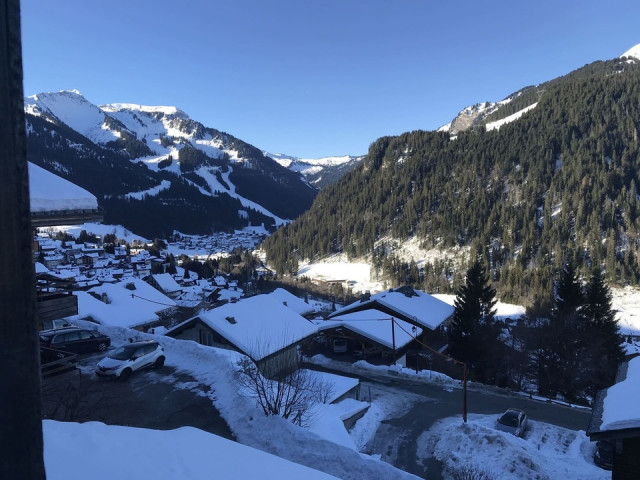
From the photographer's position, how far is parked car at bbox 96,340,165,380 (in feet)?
46.8

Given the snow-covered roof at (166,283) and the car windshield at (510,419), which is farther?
the snow-covered roof at (166,283)

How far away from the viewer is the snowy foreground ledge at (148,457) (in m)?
5.29

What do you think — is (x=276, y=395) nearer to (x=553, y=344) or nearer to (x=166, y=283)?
(x=553, y=344)

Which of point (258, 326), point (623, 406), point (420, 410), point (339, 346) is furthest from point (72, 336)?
point (339, 346)

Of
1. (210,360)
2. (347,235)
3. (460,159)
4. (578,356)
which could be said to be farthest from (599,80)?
(210,360)

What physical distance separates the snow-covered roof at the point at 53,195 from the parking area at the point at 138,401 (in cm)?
573

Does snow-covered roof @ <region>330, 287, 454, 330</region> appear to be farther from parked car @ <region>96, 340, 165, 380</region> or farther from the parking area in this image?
the parking area

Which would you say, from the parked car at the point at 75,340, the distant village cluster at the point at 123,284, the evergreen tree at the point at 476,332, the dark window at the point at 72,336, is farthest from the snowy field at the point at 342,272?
the dark window at the point at 72,336

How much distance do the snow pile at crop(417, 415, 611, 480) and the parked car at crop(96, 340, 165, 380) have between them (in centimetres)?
1148

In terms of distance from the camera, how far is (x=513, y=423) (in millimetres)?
18062

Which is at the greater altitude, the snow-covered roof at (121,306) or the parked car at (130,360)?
the parked car at (130,360)

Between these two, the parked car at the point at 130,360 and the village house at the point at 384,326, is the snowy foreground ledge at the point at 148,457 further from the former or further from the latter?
the village house at the point at 384,326

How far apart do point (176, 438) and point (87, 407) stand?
5991 millimetres

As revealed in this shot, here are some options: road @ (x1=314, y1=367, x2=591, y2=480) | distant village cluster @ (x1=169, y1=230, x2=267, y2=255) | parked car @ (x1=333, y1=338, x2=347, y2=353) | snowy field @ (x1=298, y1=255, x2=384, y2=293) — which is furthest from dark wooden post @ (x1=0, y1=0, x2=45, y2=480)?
distant village cluster @ (x1=169, y1=230, x2=267, y2=255)
